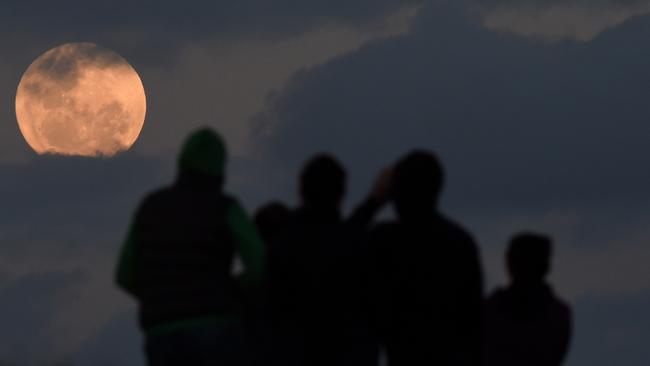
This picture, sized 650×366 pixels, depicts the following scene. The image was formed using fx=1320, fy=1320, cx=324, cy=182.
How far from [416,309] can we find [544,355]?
6.08ft

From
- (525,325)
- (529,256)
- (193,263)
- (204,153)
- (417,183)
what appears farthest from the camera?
(525,325)

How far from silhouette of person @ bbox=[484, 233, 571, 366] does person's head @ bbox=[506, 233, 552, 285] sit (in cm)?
3

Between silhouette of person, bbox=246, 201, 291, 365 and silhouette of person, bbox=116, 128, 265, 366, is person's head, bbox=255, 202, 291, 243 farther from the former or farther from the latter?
silhouette of person, bbox=116, 128, 265, 366

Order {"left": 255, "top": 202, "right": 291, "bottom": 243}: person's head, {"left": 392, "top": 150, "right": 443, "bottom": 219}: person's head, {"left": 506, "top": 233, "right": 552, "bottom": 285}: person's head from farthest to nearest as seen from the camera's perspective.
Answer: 1. {"left": 506, "top": 233, "right": 552, "bottom": 285}: person's head
2. {"left": 255, "top": 202, "right": 291, "bottom": 243}: person's head
3. {"left": 392, "top": 150, "right": 443, "bottom": 219}: person's head

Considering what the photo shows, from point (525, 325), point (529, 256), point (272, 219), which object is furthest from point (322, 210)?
point (525, 325)

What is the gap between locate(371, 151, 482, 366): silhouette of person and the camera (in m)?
7.37

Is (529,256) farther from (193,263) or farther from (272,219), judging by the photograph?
(193,263)

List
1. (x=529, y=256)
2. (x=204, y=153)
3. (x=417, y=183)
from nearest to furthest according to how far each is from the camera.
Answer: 1. (x=417, y=183)
2. (x=204, y=153)
3. (x=529, y=256)

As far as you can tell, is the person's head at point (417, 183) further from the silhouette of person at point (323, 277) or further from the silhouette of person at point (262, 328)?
the silhouette of person at point (262, 328)

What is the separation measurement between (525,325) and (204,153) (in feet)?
8.76

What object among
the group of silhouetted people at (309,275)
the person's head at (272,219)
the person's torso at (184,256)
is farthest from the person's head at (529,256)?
the person's torso at (184,256)

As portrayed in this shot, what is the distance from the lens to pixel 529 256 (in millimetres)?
8695

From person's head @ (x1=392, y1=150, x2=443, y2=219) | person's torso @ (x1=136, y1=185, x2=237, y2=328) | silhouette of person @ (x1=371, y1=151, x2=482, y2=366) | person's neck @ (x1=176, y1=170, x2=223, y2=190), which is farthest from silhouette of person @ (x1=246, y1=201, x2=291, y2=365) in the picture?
person's head @ (x1=392, y1=150, x2=443, y2=219)

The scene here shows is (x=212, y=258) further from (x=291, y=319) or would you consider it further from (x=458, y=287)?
(x=458, y=287)
